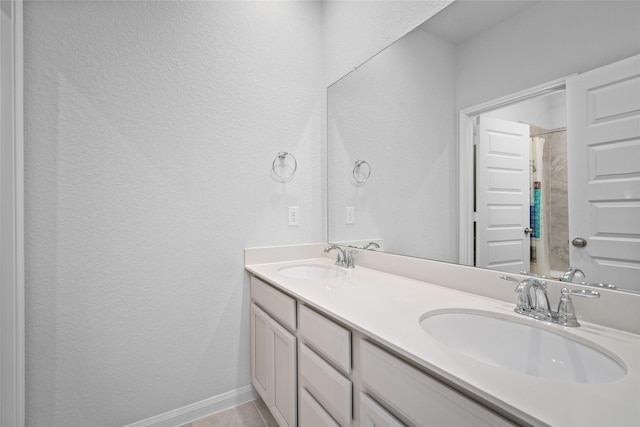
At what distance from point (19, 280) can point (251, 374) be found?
1.22m

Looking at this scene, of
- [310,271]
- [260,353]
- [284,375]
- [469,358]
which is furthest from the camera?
[310,271]

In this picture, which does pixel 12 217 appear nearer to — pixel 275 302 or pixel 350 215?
pixel 275 302

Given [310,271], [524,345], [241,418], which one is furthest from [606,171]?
[241,418]

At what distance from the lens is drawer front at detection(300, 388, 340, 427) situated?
104 cm

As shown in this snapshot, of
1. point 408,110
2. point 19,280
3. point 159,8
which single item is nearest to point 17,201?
point 19,280

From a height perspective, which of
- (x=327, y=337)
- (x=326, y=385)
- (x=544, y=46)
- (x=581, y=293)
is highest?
(x=544, y=46)

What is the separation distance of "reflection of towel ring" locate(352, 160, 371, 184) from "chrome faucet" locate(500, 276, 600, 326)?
98 centimetres

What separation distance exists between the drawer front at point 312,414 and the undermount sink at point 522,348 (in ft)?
1.60

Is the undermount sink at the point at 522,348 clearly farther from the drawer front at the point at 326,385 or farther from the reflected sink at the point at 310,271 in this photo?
the reflected sink at the point at 310,271

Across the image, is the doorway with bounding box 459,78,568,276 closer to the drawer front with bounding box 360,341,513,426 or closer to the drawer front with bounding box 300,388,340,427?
the drawer front with bounding box 360,341,513,426

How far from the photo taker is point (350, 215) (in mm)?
1896

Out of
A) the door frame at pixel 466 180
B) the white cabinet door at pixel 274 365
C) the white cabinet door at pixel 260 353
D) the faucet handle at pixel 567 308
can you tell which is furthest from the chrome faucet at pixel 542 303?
the white cabinet door at pixel 260 353

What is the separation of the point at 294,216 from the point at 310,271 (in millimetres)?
378

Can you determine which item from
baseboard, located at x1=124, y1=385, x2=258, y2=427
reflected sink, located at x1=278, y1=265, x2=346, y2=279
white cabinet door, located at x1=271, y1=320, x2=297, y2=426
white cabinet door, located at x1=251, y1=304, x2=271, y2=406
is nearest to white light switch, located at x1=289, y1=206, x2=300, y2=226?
reflected sink, located at x1=278, y1=265, x2=346, y2=279
